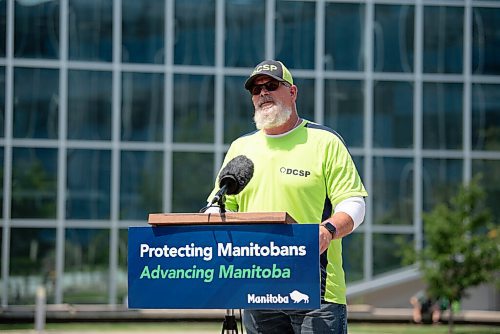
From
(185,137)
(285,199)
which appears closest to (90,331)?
(185,137)

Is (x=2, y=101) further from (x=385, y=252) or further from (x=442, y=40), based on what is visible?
(x=442, y=40)

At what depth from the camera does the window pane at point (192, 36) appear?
33906mm

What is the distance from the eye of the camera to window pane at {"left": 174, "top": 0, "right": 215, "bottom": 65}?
33906 millimetres

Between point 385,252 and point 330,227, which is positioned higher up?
point 385,252

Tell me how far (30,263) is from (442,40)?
13.3 meters

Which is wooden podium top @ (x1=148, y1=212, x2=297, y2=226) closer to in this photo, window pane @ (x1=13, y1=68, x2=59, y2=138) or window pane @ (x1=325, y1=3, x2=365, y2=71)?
window pane @ (x1=13, y1=68, x2=59, y2=138)

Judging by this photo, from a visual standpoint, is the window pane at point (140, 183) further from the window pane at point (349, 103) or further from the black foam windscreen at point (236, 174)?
the black foam windscreen at point (236, 174)

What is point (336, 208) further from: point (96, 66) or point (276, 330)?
point (96, 66)

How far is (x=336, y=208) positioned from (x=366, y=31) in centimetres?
2974

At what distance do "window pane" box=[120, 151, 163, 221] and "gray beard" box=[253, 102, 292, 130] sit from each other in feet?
94.6

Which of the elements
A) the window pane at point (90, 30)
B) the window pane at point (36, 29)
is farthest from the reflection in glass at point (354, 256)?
the window pane at point (36, 29)

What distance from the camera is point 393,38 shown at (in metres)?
34.5

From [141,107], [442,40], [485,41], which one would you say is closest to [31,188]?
[141,107]

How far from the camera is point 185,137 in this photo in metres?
34.1
